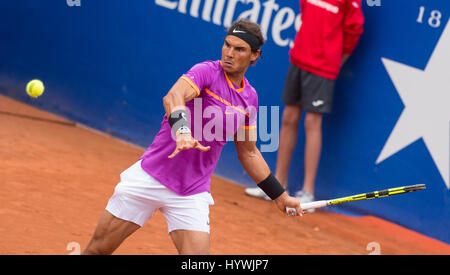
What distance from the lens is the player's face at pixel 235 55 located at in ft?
11.7

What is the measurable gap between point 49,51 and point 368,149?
4.22m

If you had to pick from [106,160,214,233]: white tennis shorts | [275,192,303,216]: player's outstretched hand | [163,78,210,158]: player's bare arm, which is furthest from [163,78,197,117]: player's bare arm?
[275,192,303,216]: player's outstretched hand

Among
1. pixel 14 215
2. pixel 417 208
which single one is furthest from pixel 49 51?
pixel 417 208

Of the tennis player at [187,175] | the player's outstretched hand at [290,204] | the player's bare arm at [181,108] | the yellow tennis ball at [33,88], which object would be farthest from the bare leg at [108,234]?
the yellow tennis ball at [33,88]

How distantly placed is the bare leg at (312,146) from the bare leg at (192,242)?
3.30m

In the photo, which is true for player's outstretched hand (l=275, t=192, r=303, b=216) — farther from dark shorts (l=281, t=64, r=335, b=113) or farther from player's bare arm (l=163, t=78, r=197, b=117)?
dark shorts (l=281, t=64, r=335, b=113)

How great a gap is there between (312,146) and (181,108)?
3.62 m

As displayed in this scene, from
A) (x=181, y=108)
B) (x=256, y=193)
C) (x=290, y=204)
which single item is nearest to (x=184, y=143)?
(x=181, y=108)

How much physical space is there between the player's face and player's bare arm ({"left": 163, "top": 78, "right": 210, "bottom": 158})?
0.33 m

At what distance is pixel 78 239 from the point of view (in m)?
4.51

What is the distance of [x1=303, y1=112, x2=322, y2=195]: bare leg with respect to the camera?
259 inches

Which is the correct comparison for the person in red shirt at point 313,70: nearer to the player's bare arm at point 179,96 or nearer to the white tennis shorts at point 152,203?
the white tennis shorts at point 152,203

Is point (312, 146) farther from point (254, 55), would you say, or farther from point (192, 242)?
point (192, 242)

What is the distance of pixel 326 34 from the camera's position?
638cm
